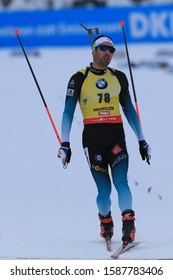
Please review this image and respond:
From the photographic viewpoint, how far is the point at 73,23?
45.6 feet

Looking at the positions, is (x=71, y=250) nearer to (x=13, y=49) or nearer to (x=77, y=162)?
(x=77, y=162)

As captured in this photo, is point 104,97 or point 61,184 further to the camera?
point 61,184

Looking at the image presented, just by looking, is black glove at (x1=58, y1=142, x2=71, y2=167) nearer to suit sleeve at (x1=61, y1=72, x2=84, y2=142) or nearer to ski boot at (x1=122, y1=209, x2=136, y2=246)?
suit sleeve at (x1=61, y1=72, x2=84, y2=142)

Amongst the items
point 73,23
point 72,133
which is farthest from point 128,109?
point 73,23

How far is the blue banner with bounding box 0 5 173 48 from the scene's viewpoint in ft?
44.9

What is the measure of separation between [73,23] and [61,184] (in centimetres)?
629

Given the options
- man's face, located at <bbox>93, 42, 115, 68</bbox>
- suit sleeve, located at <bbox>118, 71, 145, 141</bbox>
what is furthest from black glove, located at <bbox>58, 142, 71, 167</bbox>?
man's face, located at <bbox>93, 42, 115, 68</bbox>

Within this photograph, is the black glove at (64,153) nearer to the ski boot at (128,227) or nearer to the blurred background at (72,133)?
the ski boot at (128,227)

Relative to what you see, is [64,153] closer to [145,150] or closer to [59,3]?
[145,150]

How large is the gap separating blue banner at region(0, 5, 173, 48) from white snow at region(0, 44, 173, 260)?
1731mm

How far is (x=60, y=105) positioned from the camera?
31.7ft

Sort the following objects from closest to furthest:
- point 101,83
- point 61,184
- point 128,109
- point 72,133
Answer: point 101,83
point 128,109
point 61,184
point 72,133

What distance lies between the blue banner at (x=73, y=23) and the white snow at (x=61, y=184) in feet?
5.68

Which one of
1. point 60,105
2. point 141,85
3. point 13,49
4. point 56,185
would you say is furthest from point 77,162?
point 13,49
